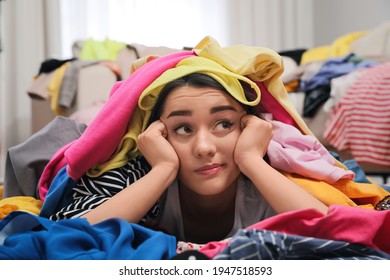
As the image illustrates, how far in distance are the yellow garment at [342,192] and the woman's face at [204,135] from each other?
0.11 m

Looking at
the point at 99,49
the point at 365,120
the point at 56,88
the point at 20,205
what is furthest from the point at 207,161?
the point at 99,49

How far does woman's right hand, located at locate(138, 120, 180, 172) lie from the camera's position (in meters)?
0.75

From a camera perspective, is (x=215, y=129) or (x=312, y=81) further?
(x=312, y=81)

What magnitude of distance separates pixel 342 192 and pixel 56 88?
2076 millimetres

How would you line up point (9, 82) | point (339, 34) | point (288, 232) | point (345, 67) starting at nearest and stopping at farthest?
1. point (288, 232)
2. point (345, 67)
3. point (9, 82)
4. point (339, 34)

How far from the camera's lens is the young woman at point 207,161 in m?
0.71

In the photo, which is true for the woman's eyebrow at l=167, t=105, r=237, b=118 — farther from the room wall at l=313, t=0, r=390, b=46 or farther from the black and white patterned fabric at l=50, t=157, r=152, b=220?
the room wall at l=313, t=0, r=390, b=46

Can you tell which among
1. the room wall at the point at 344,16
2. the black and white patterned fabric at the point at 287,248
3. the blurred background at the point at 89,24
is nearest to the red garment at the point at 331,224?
the black and white patterned fabric at the point at 287,248

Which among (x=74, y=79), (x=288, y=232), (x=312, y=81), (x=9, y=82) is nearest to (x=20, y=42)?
(x=9, y=82)

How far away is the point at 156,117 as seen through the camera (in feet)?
2.73

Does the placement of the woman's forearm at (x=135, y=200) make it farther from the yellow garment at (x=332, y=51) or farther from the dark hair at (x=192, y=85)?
the yellow garment at (x=332, y=51)
